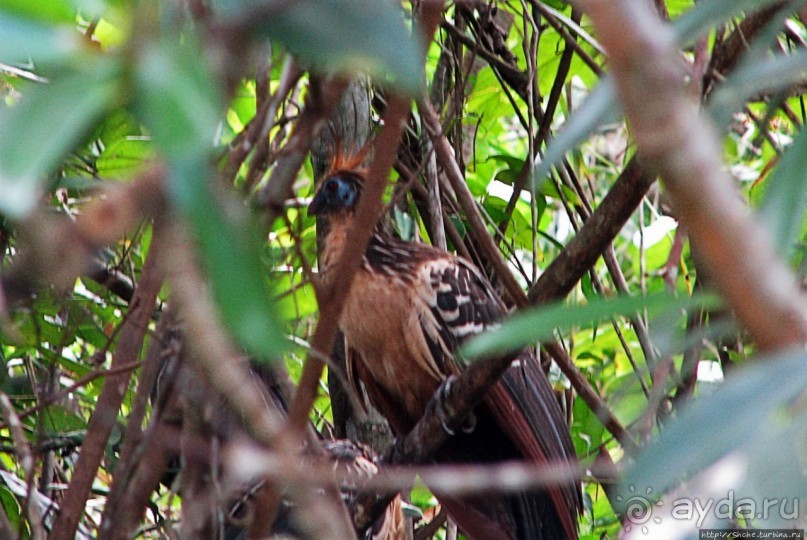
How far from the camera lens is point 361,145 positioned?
3.01 m

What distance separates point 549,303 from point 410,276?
3.88 feet

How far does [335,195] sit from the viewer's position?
2.98 meters

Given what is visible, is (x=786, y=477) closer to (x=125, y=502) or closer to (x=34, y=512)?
(x=125, y=502)

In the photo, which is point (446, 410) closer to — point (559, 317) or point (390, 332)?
point (390, 332)

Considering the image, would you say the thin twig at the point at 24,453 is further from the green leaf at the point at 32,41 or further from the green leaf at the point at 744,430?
the green leaf at the point at 744,430

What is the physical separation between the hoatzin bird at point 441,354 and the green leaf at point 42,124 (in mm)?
2133

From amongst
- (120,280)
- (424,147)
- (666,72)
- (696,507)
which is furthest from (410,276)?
(666,72)

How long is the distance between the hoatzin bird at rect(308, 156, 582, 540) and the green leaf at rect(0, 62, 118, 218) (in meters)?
2.13

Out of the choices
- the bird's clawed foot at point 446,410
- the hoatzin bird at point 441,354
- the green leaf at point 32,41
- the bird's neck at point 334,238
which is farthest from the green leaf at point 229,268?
the bird's neck at point 334,238

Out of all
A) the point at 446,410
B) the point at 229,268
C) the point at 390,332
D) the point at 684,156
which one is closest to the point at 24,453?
the point at 229,268

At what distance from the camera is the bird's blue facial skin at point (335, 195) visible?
297 centimetres

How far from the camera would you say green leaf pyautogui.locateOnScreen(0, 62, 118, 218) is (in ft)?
2.06

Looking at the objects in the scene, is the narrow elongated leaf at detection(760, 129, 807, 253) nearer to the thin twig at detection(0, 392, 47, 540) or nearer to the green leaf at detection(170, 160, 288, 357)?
the green leaf at detection(170, 160, 288, 357)

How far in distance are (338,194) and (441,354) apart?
1.80 feet
